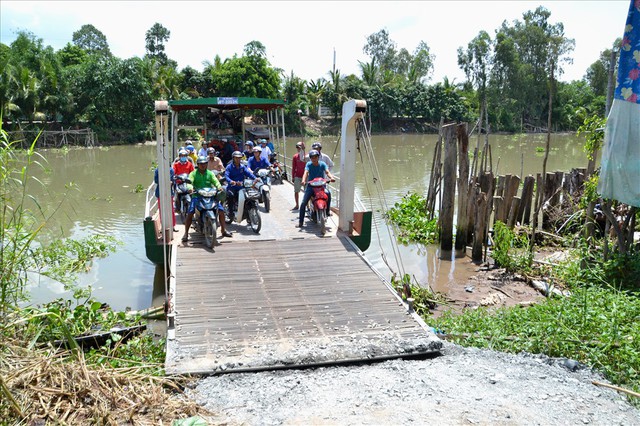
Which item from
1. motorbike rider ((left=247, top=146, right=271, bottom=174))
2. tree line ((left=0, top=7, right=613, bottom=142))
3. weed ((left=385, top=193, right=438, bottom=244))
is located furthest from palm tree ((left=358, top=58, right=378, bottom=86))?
motorbike rider ((left=247, top=146, right=271, bottom=174))

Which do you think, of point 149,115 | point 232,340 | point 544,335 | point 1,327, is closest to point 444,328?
point 544,335

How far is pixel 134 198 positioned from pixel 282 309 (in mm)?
13221

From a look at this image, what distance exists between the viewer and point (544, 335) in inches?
245

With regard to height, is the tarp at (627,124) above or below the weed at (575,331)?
above

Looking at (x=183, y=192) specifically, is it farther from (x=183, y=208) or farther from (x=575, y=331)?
(x=575, y=331)

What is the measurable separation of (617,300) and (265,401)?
14.8 ft

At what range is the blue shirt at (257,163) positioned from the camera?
1159 centimetres

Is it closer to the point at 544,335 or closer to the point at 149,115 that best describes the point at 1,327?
the point at 544,335

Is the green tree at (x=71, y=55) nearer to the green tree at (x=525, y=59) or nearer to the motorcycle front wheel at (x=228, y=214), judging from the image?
the green tree at (x=525, y=59)

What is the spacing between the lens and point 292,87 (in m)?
45.2

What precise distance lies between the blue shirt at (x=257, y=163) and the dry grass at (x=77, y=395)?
22.7 ft

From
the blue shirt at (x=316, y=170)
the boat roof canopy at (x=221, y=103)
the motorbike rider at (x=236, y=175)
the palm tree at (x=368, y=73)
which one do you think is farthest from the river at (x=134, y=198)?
the palm tree at (x=368, y=73)

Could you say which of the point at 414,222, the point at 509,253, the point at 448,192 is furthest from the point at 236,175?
the point at 509,253

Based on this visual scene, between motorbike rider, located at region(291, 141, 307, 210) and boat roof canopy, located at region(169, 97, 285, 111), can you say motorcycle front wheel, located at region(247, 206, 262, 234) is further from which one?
boat roof canopy, located at region(169, 97, 285, 111)
